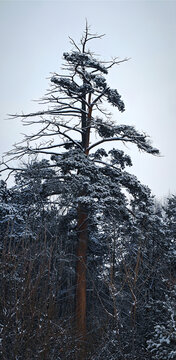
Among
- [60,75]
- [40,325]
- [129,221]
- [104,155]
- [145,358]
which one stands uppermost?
[60,75]

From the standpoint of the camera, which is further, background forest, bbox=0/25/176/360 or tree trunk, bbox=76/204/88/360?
tree trunk, bbox=76/204/88/360

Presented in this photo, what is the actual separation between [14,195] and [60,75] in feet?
18.2

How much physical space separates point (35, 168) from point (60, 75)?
4183 millimetres

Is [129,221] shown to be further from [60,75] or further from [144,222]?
[60,75]

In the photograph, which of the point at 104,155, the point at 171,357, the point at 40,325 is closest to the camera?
the point at 40,325

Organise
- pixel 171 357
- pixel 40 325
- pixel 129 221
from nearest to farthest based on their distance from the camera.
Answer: pixel 40 325, pixel 171 357, pixel 129 221

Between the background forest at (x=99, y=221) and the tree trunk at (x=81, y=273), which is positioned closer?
the background forest at (x=99, y=221)

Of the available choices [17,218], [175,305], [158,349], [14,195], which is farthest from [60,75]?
[158,349]

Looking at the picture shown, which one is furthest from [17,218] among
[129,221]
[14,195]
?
[129,221]

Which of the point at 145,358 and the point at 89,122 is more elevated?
the point at 89,122

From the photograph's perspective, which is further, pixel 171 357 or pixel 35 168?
pixel 35 168

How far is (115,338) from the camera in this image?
322 inches

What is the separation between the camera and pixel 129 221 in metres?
11.7

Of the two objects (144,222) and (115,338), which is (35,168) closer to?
(144,222)
